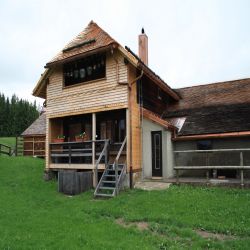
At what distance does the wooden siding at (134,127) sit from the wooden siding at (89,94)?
0.47 metres

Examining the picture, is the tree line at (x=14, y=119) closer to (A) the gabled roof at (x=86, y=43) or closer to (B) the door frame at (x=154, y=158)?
(A) the gabled roof at (x=86, y=43)

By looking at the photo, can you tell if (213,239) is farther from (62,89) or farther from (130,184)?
(62,89)

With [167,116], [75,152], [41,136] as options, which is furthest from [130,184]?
[41,136]

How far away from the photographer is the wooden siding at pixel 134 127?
1411 cm

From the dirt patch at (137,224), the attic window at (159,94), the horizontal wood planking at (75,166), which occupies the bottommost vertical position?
the dirt patch at (137,224)

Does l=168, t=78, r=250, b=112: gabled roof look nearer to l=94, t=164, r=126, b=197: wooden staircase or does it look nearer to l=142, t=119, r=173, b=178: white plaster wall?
l=142, t=119, r=173, b=178: white plaster wall

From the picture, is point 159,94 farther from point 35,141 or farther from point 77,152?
point 35,141

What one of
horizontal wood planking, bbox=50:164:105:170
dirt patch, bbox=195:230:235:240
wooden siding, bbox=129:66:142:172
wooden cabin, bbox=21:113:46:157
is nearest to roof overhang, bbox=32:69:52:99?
horizontal wood planking, bbox=50:164:105:170

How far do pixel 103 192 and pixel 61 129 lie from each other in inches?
259

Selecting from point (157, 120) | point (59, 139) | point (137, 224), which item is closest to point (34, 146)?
point (59, 139)

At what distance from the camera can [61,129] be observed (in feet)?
59.1

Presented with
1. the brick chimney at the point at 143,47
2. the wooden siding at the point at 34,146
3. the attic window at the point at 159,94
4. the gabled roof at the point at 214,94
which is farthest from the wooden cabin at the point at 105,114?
the wooden siding at the point at 34,146

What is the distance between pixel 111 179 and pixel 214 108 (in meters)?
7.25

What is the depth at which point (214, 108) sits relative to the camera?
17.1 meters
